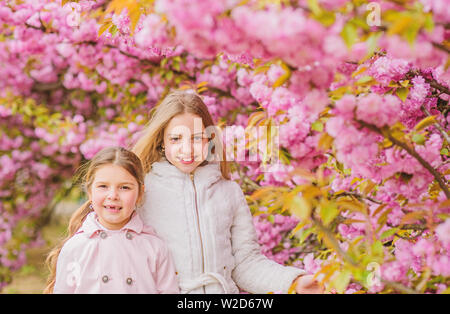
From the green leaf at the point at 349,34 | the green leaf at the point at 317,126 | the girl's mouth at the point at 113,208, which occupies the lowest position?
the girl's mouth at the point at 113,208

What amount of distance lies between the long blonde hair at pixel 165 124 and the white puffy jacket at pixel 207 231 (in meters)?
0.07

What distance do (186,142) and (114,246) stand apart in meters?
0.53

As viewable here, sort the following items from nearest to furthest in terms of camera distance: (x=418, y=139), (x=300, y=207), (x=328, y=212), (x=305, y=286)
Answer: (x=300, y=207) → (x=328, y=212) → (x=418, y=139) → (x=305, y=286)

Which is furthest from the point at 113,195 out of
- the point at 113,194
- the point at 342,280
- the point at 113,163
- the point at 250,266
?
the point at 342,280

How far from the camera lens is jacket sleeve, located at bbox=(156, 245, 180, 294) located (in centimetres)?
210

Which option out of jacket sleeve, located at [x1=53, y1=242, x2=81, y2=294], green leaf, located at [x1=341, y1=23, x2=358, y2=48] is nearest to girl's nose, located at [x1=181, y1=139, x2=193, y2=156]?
jacket sleeve, located at [x1=53, y1=242, x2=81, y2=294]

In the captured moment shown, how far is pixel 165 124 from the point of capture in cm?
238

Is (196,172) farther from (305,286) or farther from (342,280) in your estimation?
(342,280)

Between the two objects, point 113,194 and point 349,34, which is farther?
point 113,194

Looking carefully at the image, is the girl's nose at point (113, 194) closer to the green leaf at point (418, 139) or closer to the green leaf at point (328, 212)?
the green leaf at point (328, 212)

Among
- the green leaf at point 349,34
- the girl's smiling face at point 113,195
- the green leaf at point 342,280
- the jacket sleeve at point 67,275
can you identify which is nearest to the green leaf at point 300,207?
the green leaf at point 342,280

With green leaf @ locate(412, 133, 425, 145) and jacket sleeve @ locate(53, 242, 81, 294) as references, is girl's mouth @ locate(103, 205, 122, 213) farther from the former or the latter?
green leaf @ locate(412, 133, 425, 145)

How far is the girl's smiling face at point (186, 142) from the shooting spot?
2.28 meters

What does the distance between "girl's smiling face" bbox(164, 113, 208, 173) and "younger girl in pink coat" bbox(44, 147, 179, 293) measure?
0.17 metres
